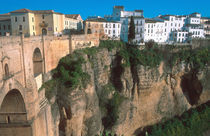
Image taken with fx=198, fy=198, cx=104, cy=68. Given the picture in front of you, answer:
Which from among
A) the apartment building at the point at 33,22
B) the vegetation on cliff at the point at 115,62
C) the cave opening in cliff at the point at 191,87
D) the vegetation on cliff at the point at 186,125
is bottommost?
the vegetation on cliff at the point at 186,125

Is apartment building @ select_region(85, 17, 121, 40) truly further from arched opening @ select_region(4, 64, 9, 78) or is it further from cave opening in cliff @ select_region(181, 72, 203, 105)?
arched opening @ select_region(4, 64, 9, 78)

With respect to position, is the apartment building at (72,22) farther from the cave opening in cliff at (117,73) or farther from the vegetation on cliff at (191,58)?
the vegetation on cliff at (191,58)

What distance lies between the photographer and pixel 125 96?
942 inches

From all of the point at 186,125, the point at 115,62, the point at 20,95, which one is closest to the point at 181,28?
the point at 115,62

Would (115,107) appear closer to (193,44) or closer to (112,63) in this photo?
(112,63)

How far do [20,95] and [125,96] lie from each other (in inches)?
568

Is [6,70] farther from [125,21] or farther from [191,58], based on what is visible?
[125,21]

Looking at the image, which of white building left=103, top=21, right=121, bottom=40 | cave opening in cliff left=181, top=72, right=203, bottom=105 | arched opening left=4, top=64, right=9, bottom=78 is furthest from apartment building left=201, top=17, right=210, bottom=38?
arched opening left=4, top=64, right=9, bottom=78

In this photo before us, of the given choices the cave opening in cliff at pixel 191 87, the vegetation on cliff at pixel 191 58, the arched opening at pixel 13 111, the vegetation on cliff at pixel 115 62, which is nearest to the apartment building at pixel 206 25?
the vegetation on cliff at pixel 191 58

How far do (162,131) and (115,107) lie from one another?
22.0 feet

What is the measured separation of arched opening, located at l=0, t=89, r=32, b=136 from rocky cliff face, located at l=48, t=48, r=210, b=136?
12.8 feet

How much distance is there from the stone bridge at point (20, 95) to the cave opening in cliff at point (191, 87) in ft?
68.6

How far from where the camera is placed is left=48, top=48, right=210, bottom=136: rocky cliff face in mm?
16812

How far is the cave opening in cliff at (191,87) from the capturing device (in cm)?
2792
